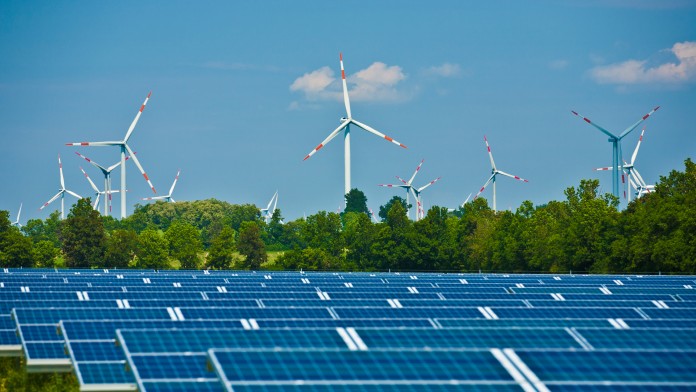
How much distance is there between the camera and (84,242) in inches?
7333

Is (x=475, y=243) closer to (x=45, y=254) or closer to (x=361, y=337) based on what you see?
(x=45, y=254)

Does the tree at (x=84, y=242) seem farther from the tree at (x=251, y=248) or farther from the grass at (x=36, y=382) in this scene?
the grass at (x=36, y=382)

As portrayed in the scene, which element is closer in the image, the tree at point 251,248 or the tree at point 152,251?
the tree at point 152,251

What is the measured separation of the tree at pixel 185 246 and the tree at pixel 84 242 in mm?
11822

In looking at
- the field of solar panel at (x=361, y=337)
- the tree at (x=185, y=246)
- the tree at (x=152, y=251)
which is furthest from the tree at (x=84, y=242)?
the field of solar panel at (x=361, y=337)

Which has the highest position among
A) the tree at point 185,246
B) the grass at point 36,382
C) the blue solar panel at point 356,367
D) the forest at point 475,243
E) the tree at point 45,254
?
the tree at point 45,254

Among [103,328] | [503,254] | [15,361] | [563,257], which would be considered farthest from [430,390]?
[503,254]

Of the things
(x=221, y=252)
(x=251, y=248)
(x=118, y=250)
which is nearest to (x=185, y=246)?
(x=251, y=248)

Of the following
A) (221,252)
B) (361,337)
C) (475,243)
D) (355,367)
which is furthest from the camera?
(221,252)

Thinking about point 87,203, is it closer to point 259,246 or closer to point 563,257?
Result: point 259,246

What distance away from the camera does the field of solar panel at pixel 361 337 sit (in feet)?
91.4

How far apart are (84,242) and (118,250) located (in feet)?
17.0

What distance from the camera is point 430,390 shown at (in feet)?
87.5

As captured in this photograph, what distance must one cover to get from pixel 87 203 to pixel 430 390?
6879 inches
